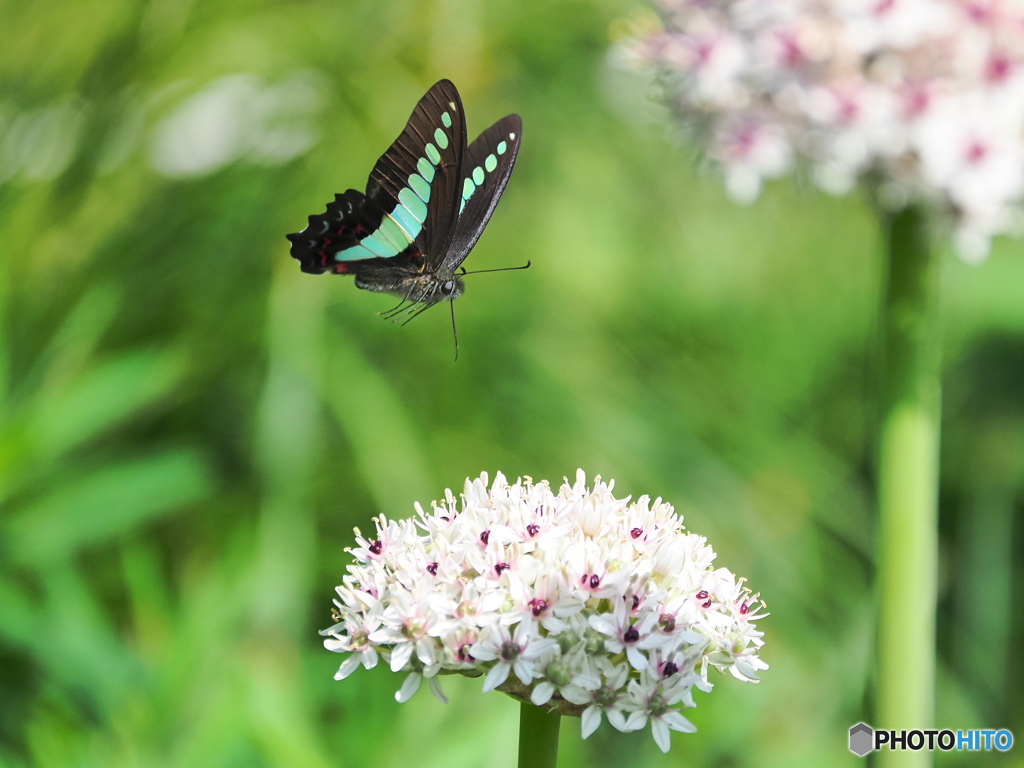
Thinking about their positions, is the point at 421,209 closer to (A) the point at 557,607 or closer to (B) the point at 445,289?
(B) the point at 445,289

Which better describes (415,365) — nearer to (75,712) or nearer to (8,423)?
(8,423)

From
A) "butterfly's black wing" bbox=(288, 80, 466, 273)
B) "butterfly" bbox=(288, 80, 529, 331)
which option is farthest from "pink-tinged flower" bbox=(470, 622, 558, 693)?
"butterfly's black wing" bbox=(288, 80, 466, 273)

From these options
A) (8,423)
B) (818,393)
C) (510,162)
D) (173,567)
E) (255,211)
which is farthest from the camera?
(818,393)

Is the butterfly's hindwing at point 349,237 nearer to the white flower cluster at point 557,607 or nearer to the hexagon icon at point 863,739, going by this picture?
the white flower cluster at point 557,607

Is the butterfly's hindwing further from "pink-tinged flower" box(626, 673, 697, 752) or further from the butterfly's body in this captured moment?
"pink-tinged flower" box(626, 673, 697, 752)

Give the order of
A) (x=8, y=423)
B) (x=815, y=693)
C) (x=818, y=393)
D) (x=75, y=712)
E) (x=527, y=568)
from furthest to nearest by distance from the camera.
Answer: (x=818, y=393), (x=815, y=693), (x=8, y=423), (x=75, y=712), (x=527, y=568)

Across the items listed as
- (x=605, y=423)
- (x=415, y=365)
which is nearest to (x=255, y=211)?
(x=415, y=365)

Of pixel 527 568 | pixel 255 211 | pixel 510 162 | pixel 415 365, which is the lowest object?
pixel 527 568

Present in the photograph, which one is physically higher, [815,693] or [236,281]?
[236,281]
